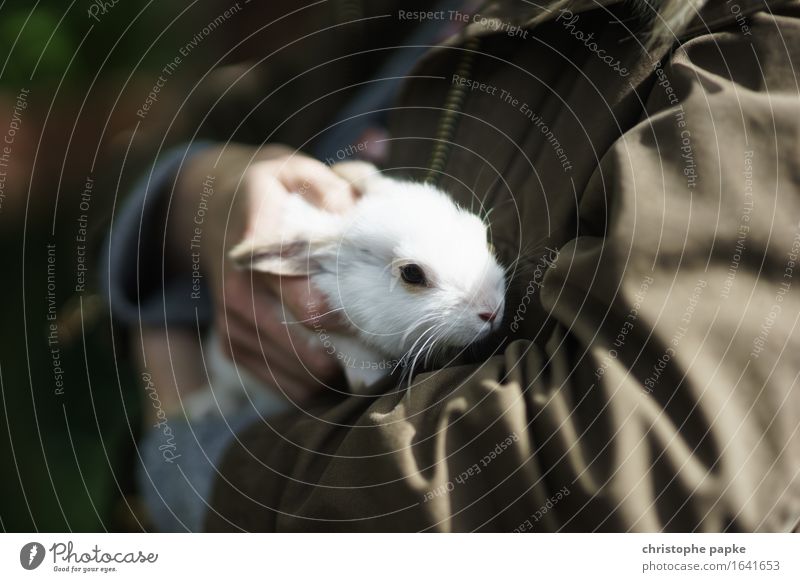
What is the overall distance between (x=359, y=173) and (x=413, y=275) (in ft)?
0.47

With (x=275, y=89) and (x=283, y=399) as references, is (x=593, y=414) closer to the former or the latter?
(x=283, y=399)

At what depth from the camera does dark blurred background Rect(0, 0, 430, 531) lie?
71cm

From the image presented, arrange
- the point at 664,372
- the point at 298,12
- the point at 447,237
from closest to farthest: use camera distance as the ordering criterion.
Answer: the point at 664,372, the point at 447,237, the point at 298,12

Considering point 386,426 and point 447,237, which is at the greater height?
point 447,237

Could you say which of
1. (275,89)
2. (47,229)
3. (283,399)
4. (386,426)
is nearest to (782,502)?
(386,426)

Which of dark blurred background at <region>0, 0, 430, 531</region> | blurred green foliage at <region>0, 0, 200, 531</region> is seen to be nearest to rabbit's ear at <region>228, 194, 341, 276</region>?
dark blurred background at <region>0, 0, 430, 531</region>

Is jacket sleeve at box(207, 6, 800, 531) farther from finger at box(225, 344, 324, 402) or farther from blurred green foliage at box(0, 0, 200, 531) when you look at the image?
blurred green foliage at box(0, 0, 200, 531)

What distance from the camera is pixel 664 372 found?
537 millimetres

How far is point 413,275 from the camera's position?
2.17 ft

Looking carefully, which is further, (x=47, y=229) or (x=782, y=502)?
(x=47, y=229)

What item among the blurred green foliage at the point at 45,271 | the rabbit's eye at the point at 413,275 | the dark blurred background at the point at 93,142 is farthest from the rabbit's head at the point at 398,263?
the blurred green foliage at the point at 45,271

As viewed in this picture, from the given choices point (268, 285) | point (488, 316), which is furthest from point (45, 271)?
point (488, 316)

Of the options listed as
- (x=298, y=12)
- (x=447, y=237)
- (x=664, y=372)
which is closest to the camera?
(x=664, y=372)

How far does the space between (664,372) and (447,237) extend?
244 mm
